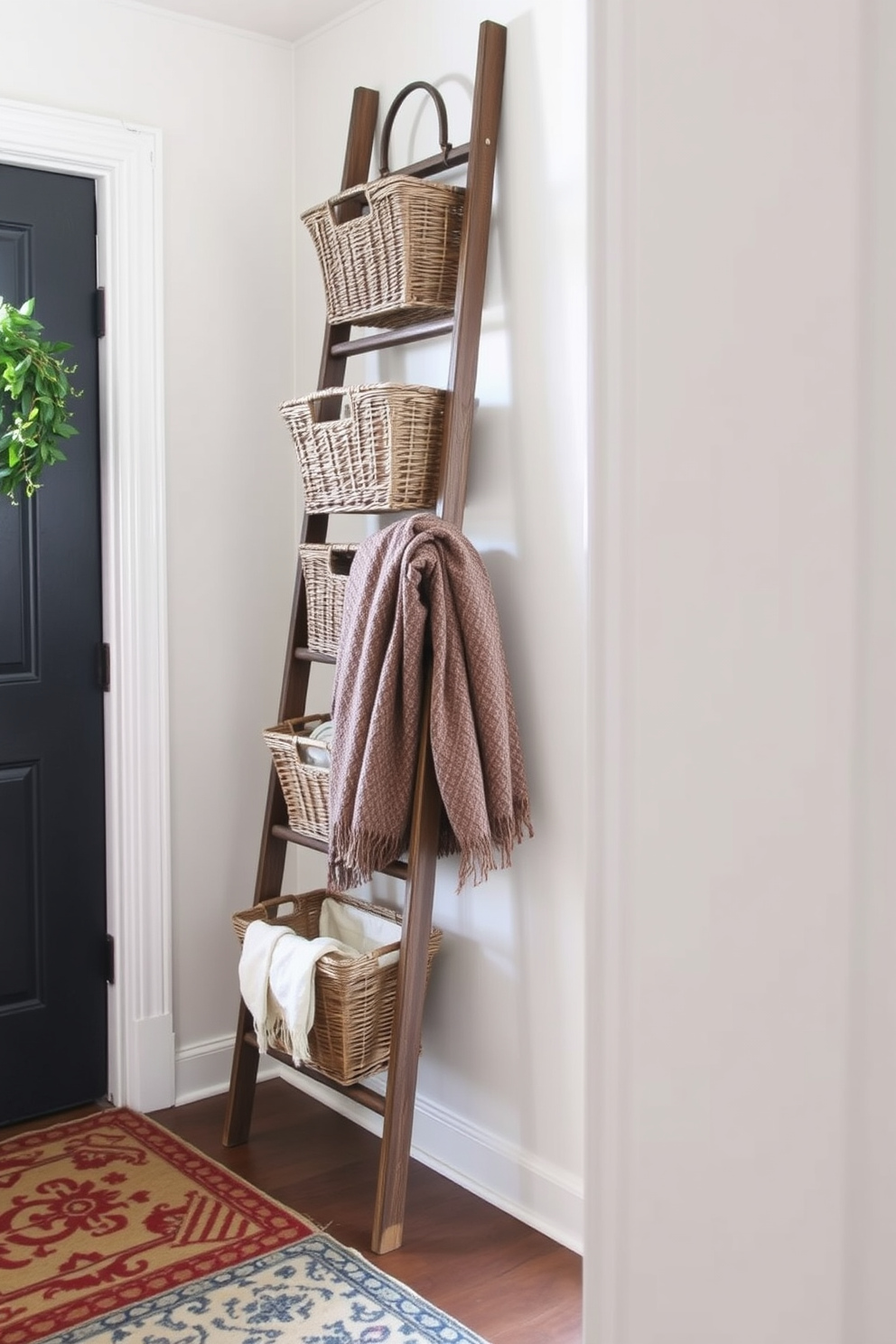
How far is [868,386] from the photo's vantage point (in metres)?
0.26

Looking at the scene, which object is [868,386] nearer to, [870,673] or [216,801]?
[870,673]

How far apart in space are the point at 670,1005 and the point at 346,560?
226 cm

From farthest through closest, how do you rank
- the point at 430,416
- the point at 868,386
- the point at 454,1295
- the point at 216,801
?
the point at 216,801 < the point at 430,416 < the point at 454,1295 < the point at 868,386

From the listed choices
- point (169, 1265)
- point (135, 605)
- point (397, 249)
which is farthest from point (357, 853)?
point (397, 249)

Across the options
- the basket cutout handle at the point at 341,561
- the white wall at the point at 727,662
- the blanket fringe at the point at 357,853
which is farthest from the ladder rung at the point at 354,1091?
the white wall at the point at 727,662

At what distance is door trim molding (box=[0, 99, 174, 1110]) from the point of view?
2.65 meters

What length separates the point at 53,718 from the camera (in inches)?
106

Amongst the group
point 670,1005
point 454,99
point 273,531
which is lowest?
point 670,1005

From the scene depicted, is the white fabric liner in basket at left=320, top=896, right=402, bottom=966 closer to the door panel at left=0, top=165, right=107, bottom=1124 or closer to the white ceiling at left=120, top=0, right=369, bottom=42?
the door panel at left=0, top=165, right=107, bottom=1124

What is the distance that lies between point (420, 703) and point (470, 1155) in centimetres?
99

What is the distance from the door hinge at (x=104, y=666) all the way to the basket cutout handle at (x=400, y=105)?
49.0 inches

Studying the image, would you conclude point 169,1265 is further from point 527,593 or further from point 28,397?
point 28,397

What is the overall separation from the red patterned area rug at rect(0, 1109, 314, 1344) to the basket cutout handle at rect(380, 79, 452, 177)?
2.11m

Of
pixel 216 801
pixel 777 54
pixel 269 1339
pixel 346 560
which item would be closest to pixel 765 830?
pixel 777 54
